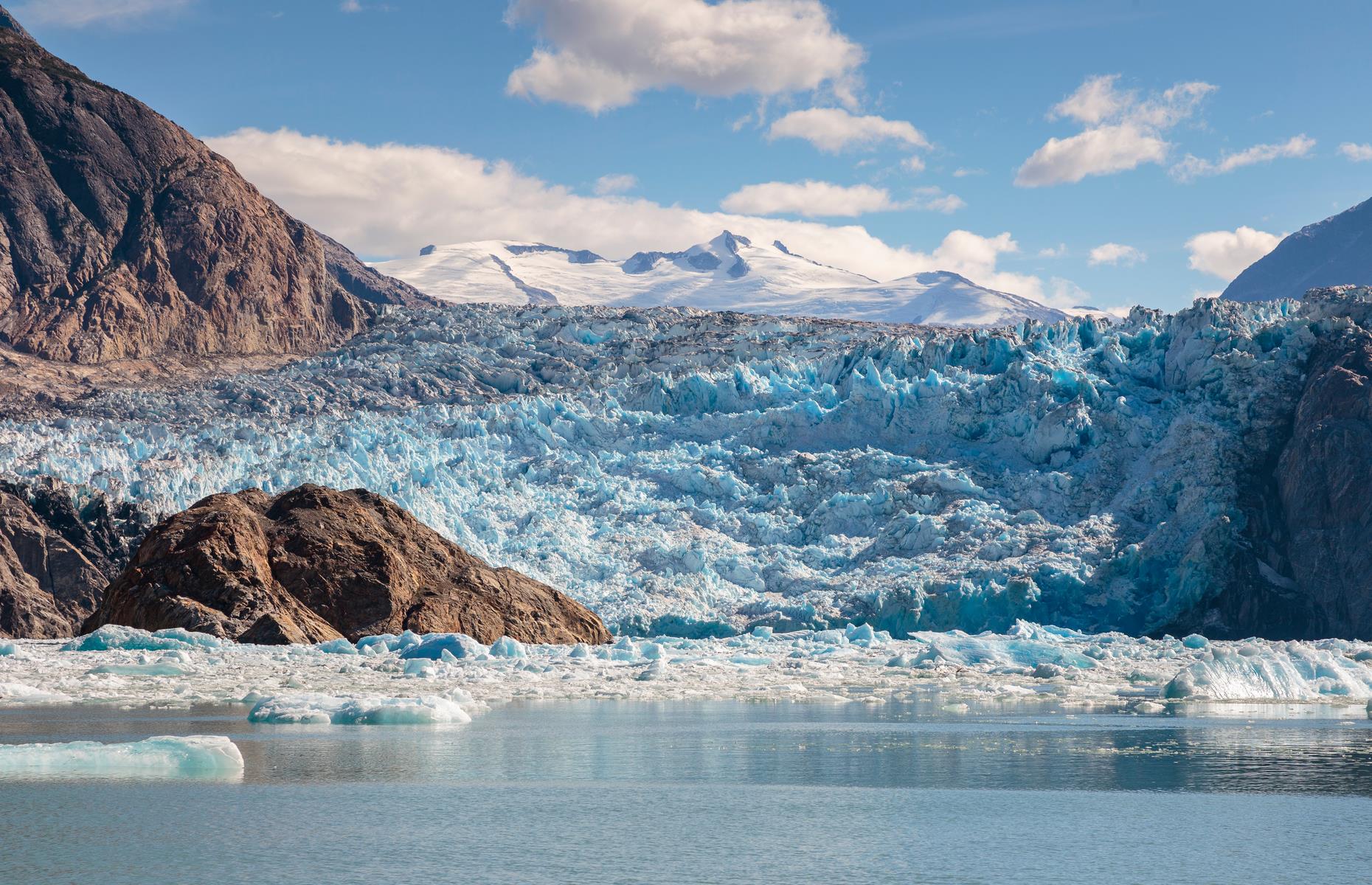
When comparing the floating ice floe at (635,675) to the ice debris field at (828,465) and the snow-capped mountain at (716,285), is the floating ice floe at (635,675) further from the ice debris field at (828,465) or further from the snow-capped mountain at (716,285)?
the snow-capped mountain at (716,285)

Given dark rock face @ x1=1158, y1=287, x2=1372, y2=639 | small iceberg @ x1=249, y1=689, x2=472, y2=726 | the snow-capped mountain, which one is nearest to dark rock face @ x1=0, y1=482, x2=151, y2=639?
small iceberg @ x1=249, y1=689, x2=472, y2=726

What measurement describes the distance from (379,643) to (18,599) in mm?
23231

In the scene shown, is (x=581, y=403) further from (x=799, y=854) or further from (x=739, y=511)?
(x=799, y=854)

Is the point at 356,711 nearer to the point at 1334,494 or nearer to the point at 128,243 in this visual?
the point at 1334,494

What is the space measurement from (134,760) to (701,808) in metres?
6.65

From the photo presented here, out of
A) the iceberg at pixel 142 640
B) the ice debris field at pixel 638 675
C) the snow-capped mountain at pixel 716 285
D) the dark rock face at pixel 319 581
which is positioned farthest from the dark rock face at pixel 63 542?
the snow-capped mountain at pixel 716 285

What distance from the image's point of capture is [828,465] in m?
55.7

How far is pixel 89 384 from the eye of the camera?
65.9 m

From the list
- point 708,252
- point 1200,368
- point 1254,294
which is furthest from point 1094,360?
point 1254,294

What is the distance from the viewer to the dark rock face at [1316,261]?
147625 mm

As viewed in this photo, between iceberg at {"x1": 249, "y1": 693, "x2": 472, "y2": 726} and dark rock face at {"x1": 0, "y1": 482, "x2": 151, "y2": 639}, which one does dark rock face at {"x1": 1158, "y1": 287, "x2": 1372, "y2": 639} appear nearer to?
iceberg at {"x1": 249, "y1": 693, "x2": 472, "y2": 726}

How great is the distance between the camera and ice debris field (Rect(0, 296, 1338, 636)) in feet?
160

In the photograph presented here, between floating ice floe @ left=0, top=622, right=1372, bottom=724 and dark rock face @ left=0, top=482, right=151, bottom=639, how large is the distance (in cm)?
1658

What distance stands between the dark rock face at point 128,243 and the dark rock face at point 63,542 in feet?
58.4
